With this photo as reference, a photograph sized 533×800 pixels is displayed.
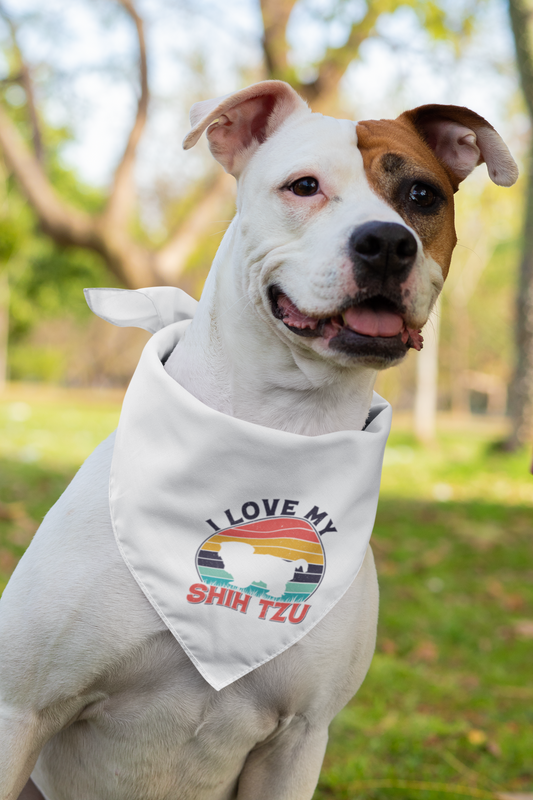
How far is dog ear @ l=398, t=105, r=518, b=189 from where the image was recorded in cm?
243

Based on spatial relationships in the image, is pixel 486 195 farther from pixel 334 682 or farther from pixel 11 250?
pixel 334 682

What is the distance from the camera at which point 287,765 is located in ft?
7.18

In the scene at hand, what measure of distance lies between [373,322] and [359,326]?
0.04m

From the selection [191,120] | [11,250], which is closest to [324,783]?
[191,120]

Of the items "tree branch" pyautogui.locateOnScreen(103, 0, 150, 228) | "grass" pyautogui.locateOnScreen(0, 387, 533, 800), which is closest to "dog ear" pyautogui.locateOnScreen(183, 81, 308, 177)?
"grass" pyautogui.locateOnScreen(0, 387, 533, 800)

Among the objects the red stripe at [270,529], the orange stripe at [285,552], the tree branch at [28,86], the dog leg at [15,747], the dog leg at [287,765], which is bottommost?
the tree branch at [28,86]

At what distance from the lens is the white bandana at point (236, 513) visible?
2080 mm

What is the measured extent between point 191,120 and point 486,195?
14.2 m

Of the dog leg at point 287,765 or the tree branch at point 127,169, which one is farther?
the tree branch at point 127,169

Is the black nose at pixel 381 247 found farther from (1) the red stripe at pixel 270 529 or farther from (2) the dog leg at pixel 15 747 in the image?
(2) the dog leg at pixel 15 747

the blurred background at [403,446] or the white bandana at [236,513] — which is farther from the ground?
the white bandana at [236,513]

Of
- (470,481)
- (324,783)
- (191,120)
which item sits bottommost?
(470,481)

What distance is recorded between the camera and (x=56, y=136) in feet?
47.8

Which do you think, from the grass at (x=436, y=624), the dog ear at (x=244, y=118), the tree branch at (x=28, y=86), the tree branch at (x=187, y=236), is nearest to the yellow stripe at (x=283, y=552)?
the dog ear at (x=244, y=118)
